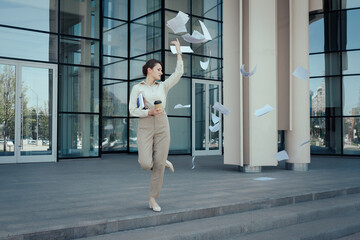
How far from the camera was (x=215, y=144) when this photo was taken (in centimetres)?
1590

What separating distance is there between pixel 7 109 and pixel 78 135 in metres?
2.41

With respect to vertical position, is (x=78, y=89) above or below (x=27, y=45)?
below

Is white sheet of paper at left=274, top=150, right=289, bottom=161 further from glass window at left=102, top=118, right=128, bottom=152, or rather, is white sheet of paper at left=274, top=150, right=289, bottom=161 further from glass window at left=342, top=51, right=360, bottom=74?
glass window at left=102, top=118, right=128, bottom=152

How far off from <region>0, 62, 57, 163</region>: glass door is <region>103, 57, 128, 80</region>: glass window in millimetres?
4839

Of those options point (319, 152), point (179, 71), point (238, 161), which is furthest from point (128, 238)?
point (319, 152)

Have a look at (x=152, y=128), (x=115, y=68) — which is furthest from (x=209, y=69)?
(x=152, y=128)

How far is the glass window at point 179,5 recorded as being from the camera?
1526 cm

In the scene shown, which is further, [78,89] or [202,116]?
[202,116]

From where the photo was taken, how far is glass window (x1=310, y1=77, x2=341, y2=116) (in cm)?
1548

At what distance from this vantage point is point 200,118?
610 inches

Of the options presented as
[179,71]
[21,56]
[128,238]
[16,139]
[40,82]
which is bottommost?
[128,238]

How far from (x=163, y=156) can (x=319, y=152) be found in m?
12.8

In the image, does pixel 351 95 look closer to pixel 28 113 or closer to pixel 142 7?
pixel 142 7

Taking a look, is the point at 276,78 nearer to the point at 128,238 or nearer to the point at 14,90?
the point at 128,238
